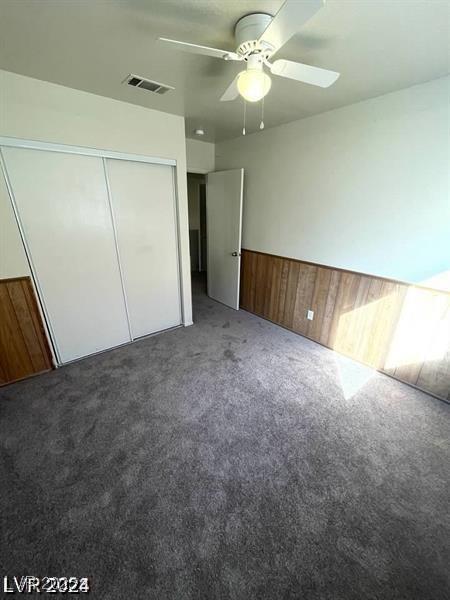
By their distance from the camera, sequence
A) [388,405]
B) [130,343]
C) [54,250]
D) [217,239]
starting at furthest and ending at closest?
[217,239] → [130,343] → [54,250] → [388,405]

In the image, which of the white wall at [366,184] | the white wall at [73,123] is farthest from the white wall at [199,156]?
the white wall at [73,123]

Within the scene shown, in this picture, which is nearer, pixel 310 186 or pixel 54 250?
pixel 54 250

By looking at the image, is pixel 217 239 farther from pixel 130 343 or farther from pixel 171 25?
pixel 171 25

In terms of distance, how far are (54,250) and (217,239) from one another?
224cm

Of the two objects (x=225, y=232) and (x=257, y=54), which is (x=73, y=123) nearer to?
(x=257, y=54)

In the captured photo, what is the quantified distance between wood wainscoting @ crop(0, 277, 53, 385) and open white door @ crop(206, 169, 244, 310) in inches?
95.1

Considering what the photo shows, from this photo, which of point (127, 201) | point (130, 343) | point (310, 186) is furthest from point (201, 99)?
point (130, 343)

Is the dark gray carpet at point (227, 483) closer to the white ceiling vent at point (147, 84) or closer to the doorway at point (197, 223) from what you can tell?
the white ceiling vent at point (147, 84)

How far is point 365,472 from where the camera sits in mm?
1521

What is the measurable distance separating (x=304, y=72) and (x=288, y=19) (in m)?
0.40

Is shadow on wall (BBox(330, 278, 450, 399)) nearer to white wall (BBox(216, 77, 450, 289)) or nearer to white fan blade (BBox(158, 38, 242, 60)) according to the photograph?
white wall (BBox(216, 77, 450, 289))

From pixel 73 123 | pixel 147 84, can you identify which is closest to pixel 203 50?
pixel 147 84

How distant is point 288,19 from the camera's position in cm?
97

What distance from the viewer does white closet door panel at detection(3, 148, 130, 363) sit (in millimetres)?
2043
